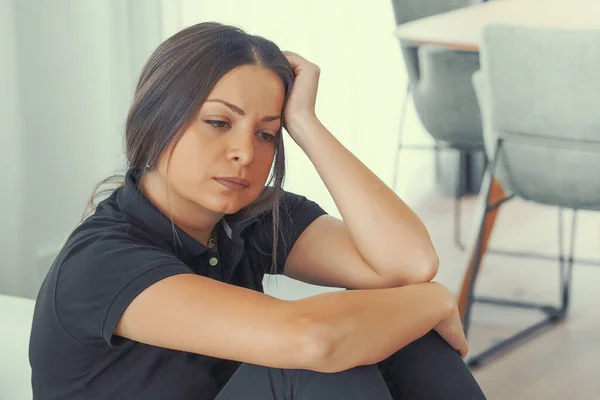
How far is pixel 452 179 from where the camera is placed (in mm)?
3947

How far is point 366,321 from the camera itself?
1208 millimetres

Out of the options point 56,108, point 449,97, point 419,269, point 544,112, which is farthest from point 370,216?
point 449,97

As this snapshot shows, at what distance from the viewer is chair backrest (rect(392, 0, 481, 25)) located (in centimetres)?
305

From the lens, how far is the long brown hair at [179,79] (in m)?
1.27

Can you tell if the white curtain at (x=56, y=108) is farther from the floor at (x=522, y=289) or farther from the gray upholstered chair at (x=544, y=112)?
the gray upholstered chair at (x=544, y=112)

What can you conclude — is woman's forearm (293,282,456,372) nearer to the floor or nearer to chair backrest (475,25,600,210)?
the floor

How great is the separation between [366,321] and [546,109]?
1194mm


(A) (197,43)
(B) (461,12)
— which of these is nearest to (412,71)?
(B) (461,12)

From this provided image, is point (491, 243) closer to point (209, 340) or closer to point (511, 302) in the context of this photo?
point (511, 302)

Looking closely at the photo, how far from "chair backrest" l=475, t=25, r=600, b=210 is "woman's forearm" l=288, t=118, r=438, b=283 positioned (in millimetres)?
865

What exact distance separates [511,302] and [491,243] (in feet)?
2.03

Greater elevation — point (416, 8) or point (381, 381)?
point (416, 8)

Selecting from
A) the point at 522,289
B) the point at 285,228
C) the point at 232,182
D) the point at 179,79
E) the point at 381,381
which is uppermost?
the point at 179,79

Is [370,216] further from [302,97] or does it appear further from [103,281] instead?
[103,281]
